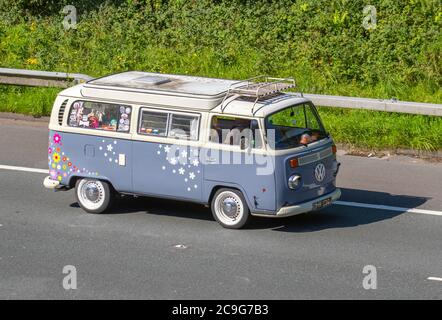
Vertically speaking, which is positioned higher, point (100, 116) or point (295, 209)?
point (100, 116)

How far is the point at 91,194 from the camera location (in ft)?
48.3

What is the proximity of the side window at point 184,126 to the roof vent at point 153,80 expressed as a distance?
2.57 ft

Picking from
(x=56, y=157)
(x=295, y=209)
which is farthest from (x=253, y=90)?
(x=56, y=157)

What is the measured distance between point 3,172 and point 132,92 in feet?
12.2

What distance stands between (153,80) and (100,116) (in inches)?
36.2

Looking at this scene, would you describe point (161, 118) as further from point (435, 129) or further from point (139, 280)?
point (435, 129)

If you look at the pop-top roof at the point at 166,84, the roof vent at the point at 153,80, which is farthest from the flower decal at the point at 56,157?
the roof vent at the point at 153,80

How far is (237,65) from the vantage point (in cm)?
2134

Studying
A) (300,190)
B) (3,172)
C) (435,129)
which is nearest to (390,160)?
(435,129)

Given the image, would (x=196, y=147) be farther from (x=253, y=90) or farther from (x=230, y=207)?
(x=253, y=90)

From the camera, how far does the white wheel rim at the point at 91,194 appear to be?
14648mm

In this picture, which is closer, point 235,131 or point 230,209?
point 235,131

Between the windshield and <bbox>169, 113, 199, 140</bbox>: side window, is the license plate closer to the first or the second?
the windshield

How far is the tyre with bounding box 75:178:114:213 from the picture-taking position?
14594 millimetres
